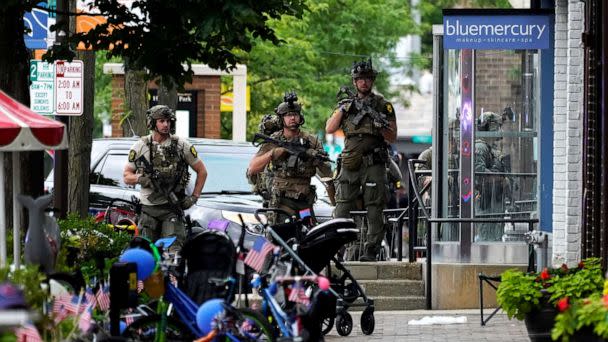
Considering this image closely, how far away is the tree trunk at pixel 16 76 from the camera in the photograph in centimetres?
1452

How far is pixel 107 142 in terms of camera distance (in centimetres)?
2127

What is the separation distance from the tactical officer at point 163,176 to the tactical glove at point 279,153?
86 cm

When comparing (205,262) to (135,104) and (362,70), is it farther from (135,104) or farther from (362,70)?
(135,104)

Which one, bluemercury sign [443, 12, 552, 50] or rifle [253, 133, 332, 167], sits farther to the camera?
bluemercury sign [443, 12, 552, 50]

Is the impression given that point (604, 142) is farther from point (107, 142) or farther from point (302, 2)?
point (107, 142)

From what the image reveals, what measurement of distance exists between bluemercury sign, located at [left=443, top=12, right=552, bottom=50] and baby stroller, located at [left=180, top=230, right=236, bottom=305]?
19.7ft

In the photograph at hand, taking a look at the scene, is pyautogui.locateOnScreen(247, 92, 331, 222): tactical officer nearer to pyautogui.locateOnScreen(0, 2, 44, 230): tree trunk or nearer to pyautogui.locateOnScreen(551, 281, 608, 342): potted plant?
pyautogui.locateOnScreen(0, 2, 44, 230): tree trunk

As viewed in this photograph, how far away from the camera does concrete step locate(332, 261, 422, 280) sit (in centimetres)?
1719

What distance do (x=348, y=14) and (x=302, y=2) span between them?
2362cm

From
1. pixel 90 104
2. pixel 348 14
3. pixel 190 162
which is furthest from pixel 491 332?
pixel 348 14

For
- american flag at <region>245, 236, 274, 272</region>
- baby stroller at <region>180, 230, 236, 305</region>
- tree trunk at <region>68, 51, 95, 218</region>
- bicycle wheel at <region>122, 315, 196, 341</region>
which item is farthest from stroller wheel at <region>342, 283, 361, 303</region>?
tree trunk at <region>68, 51, 95, 218</region>

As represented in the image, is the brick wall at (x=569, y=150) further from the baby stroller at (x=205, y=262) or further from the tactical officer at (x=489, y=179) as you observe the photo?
the baby stroller at (x=205, y=262)

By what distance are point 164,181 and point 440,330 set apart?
321 cm

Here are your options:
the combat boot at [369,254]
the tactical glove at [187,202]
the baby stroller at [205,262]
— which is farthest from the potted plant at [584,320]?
the combat boot at [369,254]
